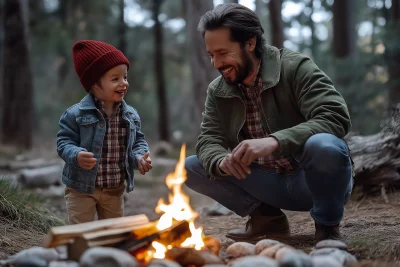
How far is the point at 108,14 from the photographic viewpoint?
1711 centimetres

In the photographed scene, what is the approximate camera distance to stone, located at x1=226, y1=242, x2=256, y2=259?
2627 mm

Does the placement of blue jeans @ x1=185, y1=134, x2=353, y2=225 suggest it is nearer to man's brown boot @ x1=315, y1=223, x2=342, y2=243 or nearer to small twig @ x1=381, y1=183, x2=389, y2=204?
man's brown boot @ x1=315, y1=223, x2=342, y2=243

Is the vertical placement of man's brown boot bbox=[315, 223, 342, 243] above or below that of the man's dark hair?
below

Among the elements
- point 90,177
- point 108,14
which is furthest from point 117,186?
point 108,14

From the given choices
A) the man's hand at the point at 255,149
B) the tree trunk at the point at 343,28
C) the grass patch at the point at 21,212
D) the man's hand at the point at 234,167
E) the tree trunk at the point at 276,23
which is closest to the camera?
the man's hand at the point at 255,149

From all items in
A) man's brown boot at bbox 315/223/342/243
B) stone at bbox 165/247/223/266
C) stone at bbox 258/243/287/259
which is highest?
stone at bbox 165/247/223/266

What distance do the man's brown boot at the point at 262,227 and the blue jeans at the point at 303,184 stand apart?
0.29ft

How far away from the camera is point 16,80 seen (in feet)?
36.6

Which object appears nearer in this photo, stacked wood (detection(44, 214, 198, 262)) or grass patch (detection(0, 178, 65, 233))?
stacked wood (detection(44, 214, 198, 262))

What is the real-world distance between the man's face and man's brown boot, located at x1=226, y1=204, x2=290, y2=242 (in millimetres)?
1066

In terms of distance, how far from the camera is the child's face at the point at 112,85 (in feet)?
11.0

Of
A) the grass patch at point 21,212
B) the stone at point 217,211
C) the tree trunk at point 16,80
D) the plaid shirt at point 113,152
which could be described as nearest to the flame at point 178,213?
the plaid shirt at point 113,152

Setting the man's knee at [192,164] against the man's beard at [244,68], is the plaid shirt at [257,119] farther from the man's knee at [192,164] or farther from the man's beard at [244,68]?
the man's knee at [192,164]

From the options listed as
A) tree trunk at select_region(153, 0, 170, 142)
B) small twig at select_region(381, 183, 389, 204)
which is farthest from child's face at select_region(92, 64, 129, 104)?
tree trunk at select_region(153, 0, 170, 142)
